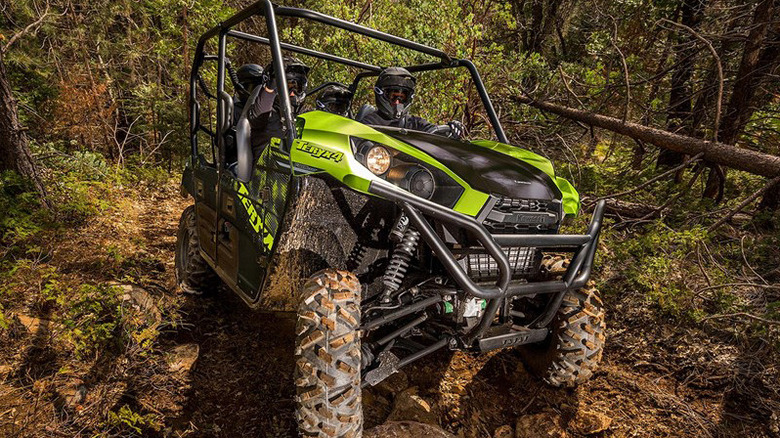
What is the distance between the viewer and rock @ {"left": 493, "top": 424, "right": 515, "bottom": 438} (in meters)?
2.52

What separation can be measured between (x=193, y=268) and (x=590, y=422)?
Result: 3.25 metres

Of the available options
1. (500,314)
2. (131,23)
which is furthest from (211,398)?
(131,23)

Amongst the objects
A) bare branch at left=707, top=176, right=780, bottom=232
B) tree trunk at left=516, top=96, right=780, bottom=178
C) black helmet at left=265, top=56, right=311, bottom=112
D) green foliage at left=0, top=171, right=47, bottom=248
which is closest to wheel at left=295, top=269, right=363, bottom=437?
black helmet at left=265, top=56, right=311, bottom=112

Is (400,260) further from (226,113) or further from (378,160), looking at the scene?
(226,113)

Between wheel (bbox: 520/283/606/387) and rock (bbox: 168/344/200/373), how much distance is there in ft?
7.81

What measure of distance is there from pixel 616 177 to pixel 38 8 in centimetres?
1022

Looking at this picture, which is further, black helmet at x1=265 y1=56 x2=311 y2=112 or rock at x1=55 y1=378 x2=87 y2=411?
black helmet at x1=265 y1=56 x2=311 y2=112

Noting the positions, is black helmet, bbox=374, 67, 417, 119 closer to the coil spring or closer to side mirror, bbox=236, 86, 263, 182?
side mirror, bbox=236, 86, 263, 182

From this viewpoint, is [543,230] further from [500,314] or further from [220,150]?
[220,150]

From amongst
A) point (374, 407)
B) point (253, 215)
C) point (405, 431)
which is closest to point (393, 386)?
point (374, 407)

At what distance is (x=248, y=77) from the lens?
159 inches

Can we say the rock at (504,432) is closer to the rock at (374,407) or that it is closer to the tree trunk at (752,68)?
the rock at (374,407)

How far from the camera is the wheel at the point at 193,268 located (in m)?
3.85

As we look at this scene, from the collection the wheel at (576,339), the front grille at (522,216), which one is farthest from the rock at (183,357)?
the wheel at (576,339)
